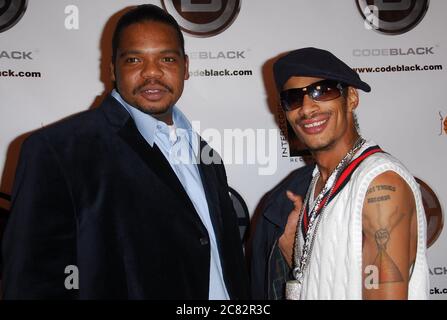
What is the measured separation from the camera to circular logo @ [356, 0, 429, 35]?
292 cm

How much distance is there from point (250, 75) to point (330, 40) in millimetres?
533

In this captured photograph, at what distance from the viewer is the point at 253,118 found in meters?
2.87

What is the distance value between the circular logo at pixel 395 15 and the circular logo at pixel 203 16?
83cm

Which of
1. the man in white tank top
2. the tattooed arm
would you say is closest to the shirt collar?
the man in white tank top

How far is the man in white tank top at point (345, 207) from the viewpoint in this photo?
1.51m

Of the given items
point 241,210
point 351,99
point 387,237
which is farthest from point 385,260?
point 241,210

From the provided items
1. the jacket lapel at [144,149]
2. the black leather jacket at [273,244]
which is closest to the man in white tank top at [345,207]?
the black leather jacket at [273,244]

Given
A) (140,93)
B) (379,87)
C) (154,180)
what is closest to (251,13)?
(379,87)

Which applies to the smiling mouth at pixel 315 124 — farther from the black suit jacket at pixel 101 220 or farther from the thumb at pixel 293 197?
the black suit jacket at pixel 101 220

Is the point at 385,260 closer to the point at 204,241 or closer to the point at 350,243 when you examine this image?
the point at 350,243

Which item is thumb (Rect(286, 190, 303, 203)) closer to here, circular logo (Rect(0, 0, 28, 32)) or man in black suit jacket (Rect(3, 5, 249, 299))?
man in black suit jacket (Rect(3, 5, 249, 299))

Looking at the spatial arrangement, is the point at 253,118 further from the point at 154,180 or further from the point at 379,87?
the point at 154,180

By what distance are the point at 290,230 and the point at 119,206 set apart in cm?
91

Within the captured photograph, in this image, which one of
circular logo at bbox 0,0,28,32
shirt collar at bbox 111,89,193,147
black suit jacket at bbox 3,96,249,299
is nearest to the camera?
black suit jacket at bbox 3,96,249,299
